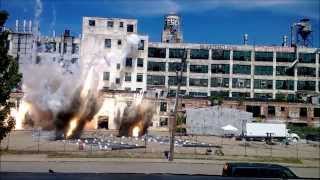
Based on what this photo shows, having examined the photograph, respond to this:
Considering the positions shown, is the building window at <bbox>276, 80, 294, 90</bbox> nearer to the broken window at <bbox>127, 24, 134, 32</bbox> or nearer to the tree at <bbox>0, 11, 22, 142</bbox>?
the broken window at <bbox>127, 24, 134, 32</bbox>

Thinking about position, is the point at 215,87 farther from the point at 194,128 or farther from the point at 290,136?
the point at 290,136

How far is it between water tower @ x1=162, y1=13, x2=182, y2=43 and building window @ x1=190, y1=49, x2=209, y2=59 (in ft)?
34.1

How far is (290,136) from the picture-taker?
93688mm

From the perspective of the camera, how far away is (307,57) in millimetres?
124312

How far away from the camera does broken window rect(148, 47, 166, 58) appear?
122 metres

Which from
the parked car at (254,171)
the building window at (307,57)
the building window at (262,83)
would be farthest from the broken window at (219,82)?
the parked car at (254,171)

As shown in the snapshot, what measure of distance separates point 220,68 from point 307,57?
2047 cm

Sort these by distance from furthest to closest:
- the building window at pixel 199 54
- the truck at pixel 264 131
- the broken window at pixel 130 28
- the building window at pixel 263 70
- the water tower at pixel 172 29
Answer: the water tower at pixel 172 29 < the building window at pixel 263 70 < the building window at pixel 199 54 < the broken window at pixel 130 28 < the truck at pixel 264 131

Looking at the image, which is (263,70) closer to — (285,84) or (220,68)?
(285,84)

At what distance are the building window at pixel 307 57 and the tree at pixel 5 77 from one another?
104m

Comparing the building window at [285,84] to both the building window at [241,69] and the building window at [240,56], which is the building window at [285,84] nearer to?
the building window at [241,69]

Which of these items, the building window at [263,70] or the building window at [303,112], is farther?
the building window at [263,70]

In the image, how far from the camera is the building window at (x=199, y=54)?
123000mm

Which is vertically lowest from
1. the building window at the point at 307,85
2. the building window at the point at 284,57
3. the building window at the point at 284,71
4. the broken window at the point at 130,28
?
the building window at the point at 307,85
